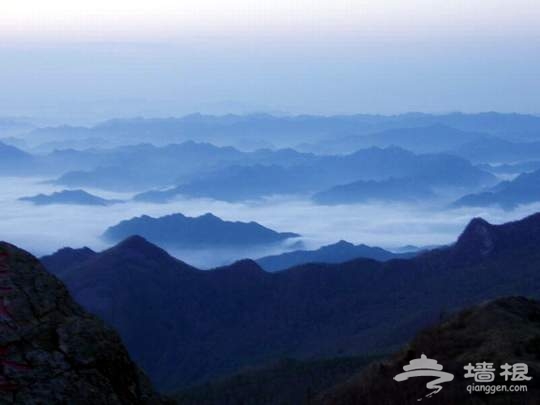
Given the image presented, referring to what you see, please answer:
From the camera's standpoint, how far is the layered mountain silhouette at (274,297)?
69.9 m

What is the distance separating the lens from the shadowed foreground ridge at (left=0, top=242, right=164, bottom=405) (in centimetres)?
1124

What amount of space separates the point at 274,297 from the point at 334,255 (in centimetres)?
8248

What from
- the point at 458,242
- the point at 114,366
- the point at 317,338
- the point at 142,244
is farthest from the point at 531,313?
the point at 142,244

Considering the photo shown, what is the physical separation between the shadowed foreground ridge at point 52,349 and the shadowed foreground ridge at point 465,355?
7.59 m

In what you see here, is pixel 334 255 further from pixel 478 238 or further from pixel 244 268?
pixel 478 238

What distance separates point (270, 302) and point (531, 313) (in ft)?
201

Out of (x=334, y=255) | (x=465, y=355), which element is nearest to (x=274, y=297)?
(x=465, y=355)

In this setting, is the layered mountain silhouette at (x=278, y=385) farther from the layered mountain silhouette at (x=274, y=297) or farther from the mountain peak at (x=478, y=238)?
Result: the mountain peak at (x=478, y=238)

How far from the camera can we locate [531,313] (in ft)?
77.7

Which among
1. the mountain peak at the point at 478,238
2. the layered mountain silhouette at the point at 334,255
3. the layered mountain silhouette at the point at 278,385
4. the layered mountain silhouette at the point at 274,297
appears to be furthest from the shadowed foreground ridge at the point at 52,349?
the layered mountain silhouette at the point at 334,255

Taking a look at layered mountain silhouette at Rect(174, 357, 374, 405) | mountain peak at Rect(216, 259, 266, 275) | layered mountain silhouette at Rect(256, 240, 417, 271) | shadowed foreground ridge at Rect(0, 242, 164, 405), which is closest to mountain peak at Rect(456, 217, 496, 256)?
mountain peak at Rect(216, 259, 266, 275)

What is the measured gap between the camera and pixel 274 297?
8469 cm

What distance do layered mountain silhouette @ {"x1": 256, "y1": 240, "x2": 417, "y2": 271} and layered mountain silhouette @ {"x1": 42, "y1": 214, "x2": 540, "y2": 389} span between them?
6606cm

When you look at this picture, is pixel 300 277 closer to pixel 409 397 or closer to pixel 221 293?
pixel 221 293
